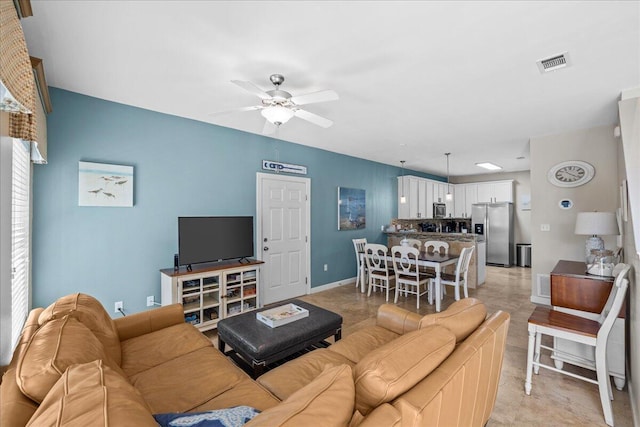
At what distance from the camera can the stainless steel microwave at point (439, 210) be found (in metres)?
8.16

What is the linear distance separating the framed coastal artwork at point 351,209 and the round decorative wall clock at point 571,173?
3.15 metres

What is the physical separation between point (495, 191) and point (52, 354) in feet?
29.9

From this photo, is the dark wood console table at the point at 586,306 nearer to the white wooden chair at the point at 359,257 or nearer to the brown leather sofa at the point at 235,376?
the brown leather sofa at the point at 235,376

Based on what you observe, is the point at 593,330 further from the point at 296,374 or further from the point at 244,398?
the point at 244,398

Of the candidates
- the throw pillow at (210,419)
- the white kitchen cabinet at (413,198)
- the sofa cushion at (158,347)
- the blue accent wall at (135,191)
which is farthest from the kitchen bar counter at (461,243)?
the throw pillow at (210,419)

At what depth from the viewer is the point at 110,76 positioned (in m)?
2.53

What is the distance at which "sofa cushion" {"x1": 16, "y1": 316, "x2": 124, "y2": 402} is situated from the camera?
0.98 m

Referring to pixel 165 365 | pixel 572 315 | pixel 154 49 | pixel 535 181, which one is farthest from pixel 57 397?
pixel 535 181

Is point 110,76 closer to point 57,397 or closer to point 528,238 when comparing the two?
point 57,397

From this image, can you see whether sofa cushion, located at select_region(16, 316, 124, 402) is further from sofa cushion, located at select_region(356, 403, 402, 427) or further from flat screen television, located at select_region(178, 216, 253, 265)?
flat screen television, located at select_region(178, 216, 253, 265)

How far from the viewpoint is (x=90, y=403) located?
31.7 inches

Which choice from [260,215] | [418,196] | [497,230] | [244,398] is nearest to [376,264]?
[260,215]

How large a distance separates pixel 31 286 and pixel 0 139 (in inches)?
79.1

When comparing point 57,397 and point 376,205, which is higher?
point 376,205
